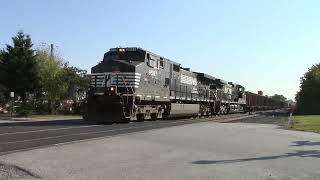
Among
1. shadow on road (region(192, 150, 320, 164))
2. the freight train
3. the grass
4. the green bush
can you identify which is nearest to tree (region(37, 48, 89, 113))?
the green bush

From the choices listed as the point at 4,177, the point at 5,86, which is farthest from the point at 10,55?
the point at 4,177

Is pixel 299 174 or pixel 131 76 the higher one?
pixel 131 76

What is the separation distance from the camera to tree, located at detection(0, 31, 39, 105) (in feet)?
159

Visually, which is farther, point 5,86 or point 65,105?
point 65,105

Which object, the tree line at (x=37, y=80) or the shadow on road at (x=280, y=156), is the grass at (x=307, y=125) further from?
the tree line at (x=37, y=80)

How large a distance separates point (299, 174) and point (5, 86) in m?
42.3

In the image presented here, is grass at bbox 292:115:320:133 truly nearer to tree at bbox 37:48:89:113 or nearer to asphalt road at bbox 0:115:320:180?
asphalt road at bbox 0:115:320:180

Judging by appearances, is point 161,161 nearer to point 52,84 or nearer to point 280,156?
point 280,156

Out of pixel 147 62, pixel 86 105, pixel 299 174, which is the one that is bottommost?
pixel 299 174

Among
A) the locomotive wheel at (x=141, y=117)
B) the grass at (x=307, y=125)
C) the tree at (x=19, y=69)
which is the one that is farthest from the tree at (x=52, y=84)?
the grass at (x=307, y=125)

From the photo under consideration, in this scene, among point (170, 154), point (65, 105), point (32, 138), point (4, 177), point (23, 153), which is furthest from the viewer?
point (65, 105)

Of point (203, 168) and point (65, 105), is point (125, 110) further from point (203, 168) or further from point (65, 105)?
point (65, 105)

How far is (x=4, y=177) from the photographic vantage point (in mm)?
10008

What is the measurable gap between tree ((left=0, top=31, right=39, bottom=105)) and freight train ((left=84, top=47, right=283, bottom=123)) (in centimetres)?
1592
